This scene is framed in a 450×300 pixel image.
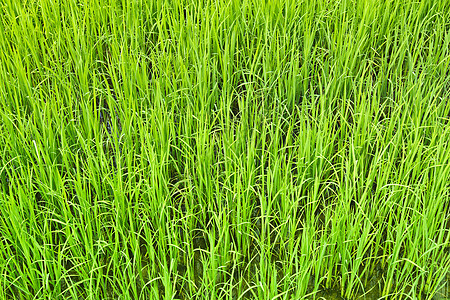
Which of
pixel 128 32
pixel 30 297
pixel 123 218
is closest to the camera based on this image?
pixel 30 297

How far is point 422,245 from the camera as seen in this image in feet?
4.65

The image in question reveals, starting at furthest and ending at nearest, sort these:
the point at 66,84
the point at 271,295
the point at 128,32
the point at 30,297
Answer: the point at 128,32 → the point at 66,84 → the point at 30,297 → the point at 271,295

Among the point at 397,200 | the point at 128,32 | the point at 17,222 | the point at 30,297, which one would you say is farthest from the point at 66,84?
the point at 397,200

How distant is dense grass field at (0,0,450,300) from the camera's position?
1.39 meters

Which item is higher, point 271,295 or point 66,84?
point 66,84

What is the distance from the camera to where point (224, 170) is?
5.79 feet

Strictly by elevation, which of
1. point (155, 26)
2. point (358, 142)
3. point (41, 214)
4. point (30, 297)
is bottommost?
point (30, 297)

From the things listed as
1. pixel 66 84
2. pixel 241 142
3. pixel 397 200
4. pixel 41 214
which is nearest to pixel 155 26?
pixel 66 84

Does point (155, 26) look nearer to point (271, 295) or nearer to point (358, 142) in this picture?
point (358, 142)

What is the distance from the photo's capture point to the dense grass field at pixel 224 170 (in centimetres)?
139

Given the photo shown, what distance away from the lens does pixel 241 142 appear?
1.68m

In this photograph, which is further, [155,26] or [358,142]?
[155,26]

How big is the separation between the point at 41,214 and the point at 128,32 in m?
1.09

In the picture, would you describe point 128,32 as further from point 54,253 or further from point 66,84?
point 54,253
